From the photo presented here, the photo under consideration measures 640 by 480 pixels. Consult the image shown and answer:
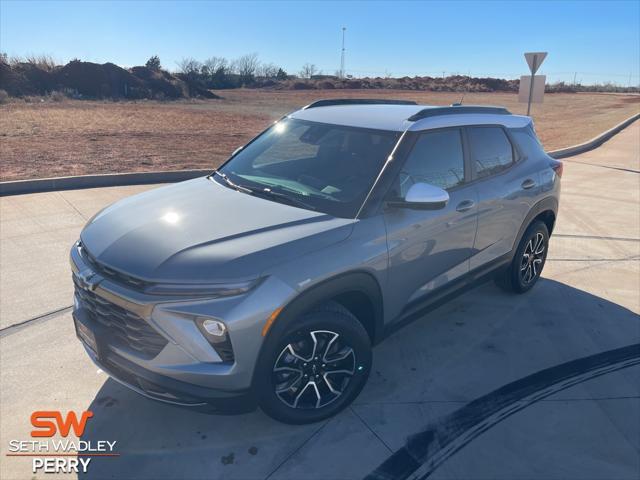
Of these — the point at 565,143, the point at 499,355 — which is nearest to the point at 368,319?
the point at 499,355

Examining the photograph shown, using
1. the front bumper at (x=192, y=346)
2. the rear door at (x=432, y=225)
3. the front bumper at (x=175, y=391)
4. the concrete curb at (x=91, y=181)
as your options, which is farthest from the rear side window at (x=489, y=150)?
the concrete curb at (x=91, y=181)

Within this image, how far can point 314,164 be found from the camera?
3.84 meters

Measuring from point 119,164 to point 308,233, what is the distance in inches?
348

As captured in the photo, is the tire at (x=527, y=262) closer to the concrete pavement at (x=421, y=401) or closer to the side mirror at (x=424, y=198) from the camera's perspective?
the concrete pavement at (x=421, y=401)

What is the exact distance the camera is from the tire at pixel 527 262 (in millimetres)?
4891

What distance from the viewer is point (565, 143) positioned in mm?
16438

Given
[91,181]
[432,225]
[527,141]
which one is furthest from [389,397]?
[91,181]

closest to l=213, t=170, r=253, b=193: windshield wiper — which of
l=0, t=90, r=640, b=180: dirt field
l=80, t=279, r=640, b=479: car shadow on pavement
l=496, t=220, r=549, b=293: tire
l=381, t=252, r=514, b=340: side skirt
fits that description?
l=381, t=252, r=514, b=340: side skirt

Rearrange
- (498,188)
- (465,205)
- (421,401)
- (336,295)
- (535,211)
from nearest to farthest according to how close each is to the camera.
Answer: (336,295)
(421,401)
(465,205)
(498,188)
(535,211)

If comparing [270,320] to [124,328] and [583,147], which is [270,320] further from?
[583,147]

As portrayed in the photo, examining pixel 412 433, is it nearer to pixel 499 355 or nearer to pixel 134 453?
pixel 499 355

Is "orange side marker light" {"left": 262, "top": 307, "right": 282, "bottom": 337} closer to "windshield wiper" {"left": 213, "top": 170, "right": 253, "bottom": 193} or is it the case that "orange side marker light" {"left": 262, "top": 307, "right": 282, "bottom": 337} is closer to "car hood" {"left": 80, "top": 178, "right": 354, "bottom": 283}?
"car hood" {"left": 80, "top": 178, "right": 354, "bottom": 283}

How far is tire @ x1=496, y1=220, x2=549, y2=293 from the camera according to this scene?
489 cm

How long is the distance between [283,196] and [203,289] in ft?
3.55
